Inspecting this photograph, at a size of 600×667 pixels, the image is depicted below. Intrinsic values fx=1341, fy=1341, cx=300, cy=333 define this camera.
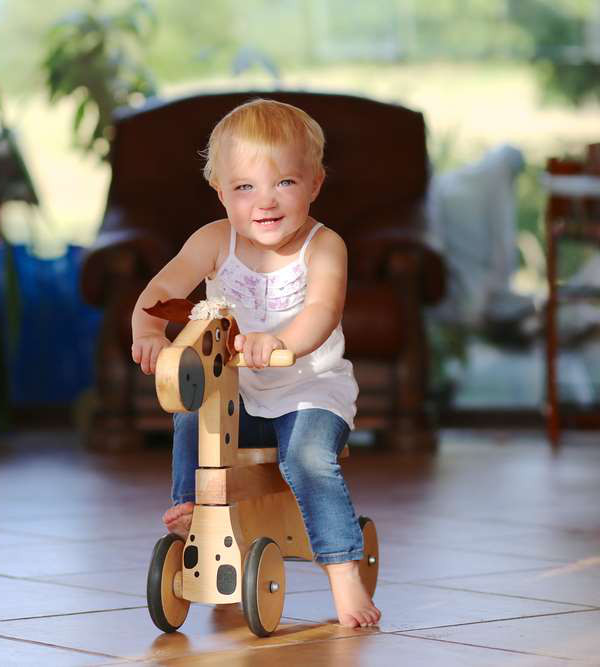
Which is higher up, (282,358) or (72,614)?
(282,358)

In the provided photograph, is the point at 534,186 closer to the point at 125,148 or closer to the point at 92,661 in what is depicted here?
the point at 125,148

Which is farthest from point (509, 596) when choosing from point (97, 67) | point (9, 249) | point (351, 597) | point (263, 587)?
point (97, 67)

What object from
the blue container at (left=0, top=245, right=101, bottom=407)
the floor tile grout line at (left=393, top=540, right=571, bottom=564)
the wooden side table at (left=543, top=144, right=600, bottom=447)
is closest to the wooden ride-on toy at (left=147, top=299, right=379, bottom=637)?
the floor tile grout line at (left=393, top=540, right=571, bottom=564)

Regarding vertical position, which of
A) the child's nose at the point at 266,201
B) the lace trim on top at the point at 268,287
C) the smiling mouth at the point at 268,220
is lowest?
the lace trim on top at the point at 268,287

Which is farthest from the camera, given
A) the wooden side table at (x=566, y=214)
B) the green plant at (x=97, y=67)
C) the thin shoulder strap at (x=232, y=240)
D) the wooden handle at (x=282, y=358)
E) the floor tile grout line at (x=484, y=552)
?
the green plant at (x=97, y=67)

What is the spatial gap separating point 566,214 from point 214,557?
2796 mm

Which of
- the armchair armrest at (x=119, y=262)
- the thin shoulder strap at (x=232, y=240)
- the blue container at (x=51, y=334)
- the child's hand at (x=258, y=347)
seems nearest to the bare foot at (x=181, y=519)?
the child's hand at (x=258, y=347)

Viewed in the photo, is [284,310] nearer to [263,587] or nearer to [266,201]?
[266,201]

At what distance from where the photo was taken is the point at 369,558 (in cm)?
174

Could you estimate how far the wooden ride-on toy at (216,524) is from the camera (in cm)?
150

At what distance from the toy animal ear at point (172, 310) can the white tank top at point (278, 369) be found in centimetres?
10

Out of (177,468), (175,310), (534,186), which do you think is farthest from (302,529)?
(534,186)

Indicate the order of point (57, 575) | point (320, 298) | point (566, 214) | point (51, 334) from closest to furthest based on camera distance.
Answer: point (320, 298), point (57, 575), point (566, 214), point (51, 334)

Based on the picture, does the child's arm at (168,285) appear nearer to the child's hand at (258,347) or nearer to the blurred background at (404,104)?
the child's hand at (258,347)
